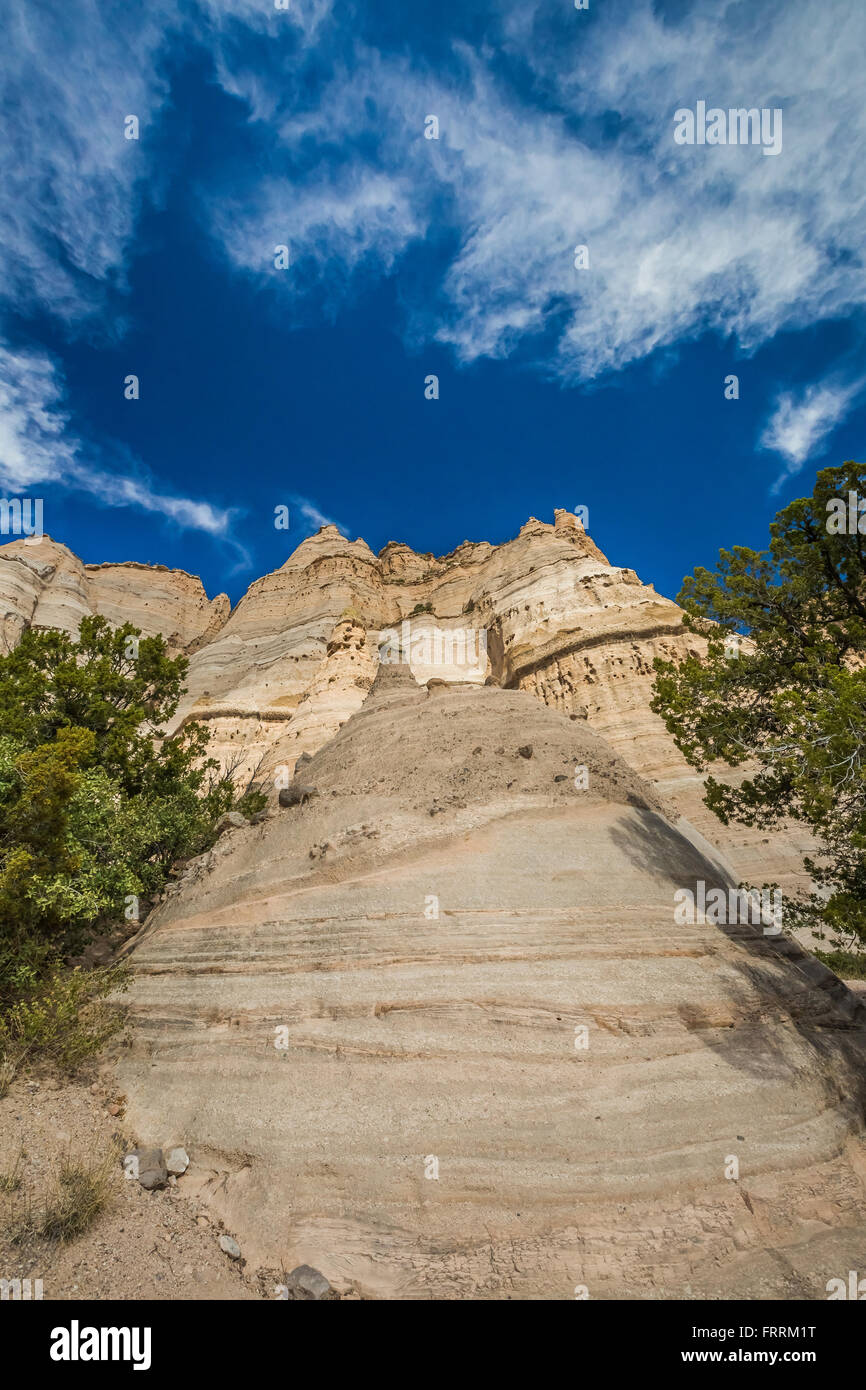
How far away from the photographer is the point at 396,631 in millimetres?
49719

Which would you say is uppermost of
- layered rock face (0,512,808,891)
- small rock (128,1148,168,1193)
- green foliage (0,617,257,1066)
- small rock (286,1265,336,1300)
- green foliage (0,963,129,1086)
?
layered rock face (0,512,808,891)

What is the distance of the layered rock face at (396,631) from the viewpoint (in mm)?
25312

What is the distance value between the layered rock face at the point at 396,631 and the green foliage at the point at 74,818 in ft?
17.2

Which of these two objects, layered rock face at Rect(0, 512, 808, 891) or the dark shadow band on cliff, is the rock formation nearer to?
the dark shadow band on cliff

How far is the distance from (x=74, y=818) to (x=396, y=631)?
41061 mm

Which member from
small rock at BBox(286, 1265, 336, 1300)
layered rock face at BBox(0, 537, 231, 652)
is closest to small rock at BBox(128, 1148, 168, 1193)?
small rock at BBox(286, 1265, 336, 1300)

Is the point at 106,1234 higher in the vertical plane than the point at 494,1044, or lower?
lower

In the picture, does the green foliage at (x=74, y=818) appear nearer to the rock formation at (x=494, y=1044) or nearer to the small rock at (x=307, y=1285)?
the rock formation at (x=494, y=1044)

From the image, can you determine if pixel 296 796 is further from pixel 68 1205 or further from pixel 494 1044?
pixel 68 1205

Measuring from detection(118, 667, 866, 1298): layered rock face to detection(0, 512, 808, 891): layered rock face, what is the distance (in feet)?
32.1

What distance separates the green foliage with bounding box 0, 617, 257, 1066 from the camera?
24.9ft

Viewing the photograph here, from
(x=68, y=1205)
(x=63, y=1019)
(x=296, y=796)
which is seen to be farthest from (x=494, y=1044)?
(x=296, y=796)

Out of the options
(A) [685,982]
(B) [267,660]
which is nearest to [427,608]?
(B) [267,660]

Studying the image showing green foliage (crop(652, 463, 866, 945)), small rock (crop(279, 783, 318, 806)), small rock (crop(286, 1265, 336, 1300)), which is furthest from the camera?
small rock (crop(279, 783, 318, 806))
